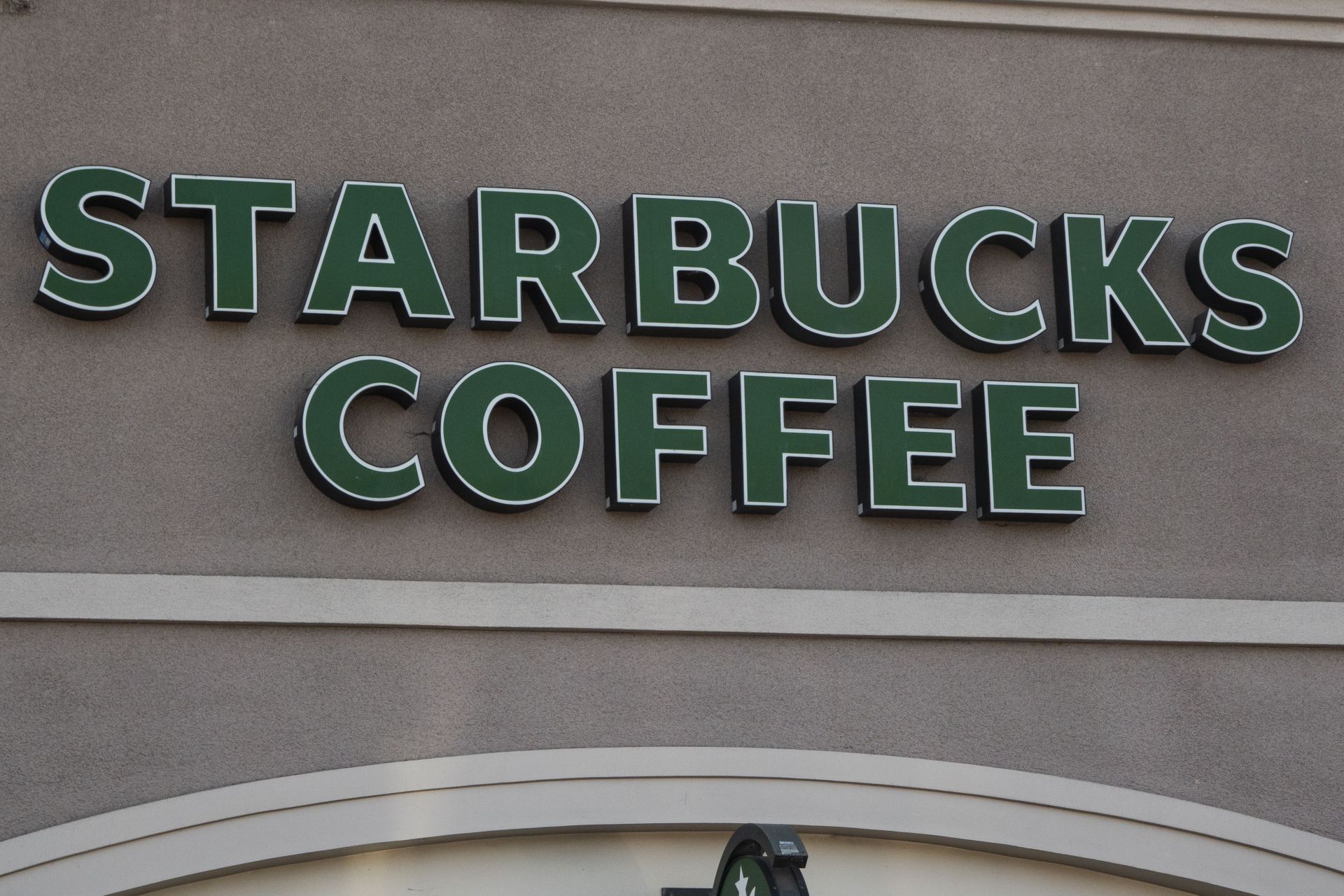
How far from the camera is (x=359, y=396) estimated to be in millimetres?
8133

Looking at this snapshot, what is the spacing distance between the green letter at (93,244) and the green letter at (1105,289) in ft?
14.8

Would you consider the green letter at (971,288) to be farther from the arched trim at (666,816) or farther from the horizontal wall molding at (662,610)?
the arched trim at (666,816)

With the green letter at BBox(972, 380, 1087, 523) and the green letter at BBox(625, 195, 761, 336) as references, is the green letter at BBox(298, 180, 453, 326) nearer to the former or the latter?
the green letter at BBox(625, 195, 761, 336)

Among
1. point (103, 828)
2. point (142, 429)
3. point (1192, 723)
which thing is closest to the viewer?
point (103, 828)

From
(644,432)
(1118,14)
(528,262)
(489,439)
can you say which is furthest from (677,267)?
(1118,14)

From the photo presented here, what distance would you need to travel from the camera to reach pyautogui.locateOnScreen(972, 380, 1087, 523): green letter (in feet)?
28.0

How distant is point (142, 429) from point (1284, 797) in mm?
5691

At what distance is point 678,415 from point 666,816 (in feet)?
6.35

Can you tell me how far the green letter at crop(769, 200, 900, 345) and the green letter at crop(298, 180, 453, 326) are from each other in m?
1.68

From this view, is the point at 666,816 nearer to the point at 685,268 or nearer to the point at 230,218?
the point at 685,268

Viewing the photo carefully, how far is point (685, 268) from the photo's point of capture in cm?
858

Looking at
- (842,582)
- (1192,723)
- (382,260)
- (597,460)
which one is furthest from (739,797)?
(382,260)

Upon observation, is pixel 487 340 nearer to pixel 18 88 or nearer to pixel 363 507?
pixel 363 507

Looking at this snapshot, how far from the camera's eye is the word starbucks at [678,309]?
806 cm
